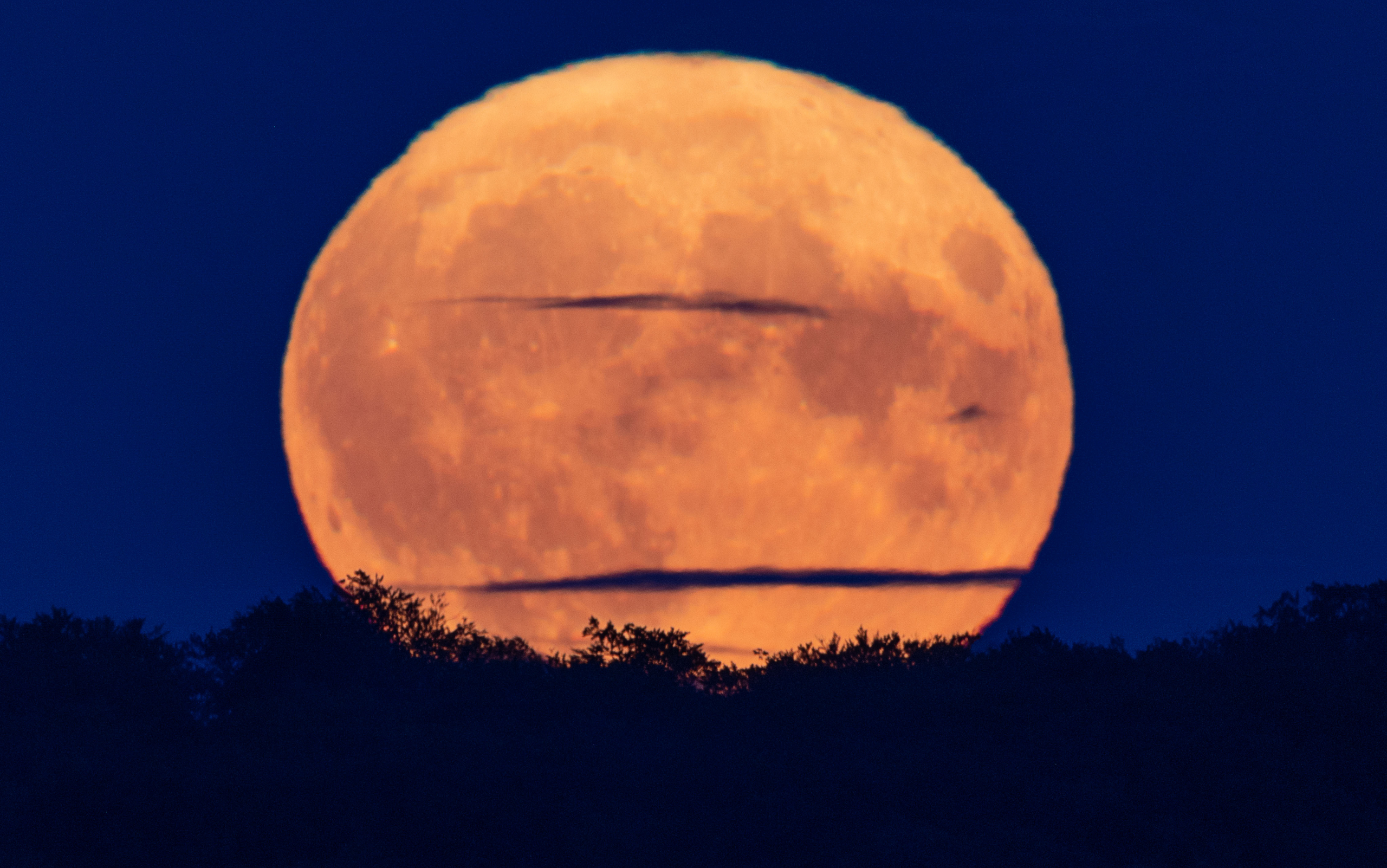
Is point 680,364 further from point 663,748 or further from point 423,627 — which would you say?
point 423,627

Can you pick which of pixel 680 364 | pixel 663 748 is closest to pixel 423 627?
pixel 663 748

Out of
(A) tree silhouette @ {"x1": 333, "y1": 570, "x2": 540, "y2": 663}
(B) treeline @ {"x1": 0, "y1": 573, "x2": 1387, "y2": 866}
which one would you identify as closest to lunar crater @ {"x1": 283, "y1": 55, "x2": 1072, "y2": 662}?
(A) tree silhouette @ {"x1": 333, "y1": 570, "x2": 540, "y2": 663}

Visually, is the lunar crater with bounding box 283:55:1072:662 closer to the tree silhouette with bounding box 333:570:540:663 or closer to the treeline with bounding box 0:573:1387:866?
the tree silhouette with bounding box 333:570:540:663

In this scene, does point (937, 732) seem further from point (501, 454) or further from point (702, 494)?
point (501, 454)

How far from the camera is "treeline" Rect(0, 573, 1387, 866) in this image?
76.4ft

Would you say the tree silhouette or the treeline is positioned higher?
the tree silhouette

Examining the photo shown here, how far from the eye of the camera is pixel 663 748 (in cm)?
2595

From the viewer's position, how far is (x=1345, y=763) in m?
26.5

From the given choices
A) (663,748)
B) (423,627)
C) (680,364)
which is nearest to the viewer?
(663,748)

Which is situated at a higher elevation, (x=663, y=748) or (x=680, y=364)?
(x=680, y=364)

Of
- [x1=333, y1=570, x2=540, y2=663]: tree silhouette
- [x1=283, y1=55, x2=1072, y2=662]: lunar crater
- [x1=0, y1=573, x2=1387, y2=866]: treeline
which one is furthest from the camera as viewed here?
[x1=333, y1=570, x2=540, y2=663]: tree silhouette

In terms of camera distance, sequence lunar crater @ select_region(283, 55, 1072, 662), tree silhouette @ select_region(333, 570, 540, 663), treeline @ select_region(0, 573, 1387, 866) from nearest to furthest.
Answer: treeline @ select_region(0, 573, 1387, 866) < lunar crater @ select_region(283, 55, 1072, 662) < tree silhouette @ select_region(333, 570, 540, 663)

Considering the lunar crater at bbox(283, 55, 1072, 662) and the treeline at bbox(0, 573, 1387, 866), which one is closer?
the treeline at bbox(0, 573, 1387, 866)

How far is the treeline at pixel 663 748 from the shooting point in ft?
76.4
